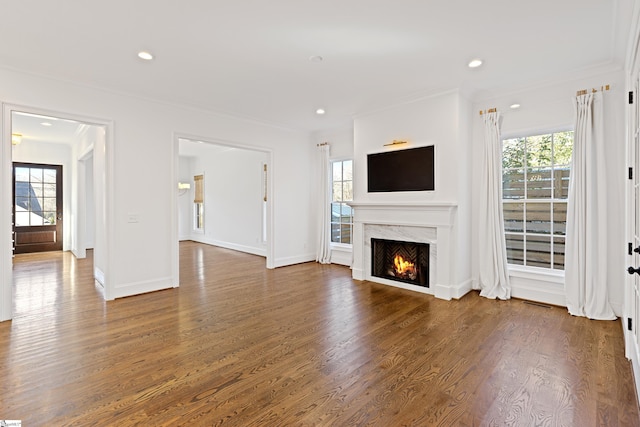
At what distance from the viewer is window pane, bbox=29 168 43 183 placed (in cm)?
757

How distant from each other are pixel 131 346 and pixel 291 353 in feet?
4.66

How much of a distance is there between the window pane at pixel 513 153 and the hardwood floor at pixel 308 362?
181 cm

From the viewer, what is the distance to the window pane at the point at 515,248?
13.7ft

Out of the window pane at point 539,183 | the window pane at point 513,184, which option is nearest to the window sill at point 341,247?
the window pane at point 513,184

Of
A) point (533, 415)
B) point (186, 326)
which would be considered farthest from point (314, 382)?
point (186, 326)

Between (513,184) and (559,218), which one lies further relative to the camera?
(513,184)

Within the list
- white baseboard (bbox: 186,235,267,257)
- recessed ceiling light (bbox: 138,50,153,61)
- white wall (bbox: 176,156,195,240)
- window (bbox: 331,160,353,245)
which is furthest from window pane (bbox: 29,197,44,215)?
window (bbox: 331,160,353,245)

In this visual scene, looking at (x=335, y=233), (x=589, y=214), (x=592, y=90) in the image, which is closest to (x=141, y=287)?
(x=335, y=233)

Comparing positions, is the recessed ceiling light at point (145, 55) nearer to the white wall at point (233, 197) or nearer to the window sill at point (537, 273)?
the white wall at point (233, 197)

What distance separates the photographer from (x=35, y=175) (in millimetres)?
7637

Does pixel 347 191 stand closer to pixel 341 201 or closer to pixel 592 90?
pixel 341 201

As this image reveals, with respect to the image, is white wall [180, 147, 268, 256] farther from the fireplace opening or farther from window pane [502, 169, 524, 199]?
window pane [502, 169, 524, 199]

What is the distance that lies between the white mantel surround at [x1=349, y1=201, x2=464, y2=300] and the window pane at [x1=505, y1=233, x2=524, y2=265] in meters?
0.69

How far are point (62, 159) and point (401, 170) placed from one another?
8.33 meters
